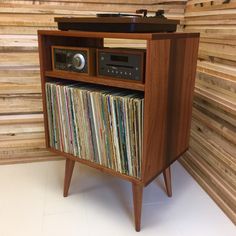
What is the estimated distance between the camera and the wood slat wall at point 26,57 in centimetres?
146

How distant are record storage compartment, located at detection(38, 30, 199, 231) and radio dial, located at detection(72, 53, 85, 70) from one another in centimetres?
4

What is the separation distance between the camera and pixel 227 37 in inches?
47.4

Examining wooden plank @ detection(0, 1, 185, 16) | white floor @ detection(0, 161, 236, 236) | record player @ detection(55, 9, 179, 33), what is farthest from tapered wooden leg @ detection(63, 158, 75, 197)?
wooden plank @ detection(0, 1, 185, 16)

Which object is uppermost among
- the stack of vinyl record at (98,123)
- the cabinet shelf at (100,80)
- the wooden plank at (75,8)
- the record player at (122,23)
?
the wooden plank at (75,8)

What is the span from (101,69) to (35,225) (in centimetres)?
73

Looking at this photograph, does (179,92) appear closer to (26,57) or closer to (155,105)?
(155,105)

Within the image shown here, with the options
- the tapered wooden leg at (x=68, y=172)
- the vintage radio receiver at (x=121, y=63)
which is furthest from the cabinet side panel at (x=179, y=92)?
the tapered wooden leg at (x=68, y=172)

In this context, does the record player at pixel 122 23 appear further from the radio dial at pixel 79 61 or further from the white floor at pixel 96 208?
the white floor at pixel 96 208

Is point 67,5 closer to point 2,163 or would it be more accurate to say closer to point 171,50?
point 171,50

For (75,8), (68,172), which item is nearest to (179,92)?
(68,172)

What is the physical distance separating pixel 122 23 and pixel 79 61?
0.75ft

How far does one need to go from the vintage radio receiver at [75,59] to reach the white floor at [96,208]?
65 cm

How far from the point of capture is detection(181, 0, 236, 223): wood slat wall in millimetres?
1199

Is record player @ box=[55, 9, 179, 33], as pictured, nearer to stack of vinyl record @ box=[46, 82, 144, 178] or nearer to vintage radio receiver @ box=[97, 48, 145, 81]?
vintage radio receiver @ box=[97, 48, 145, 81]
